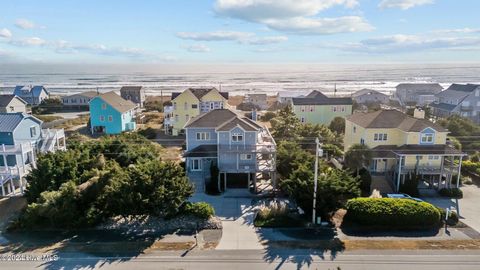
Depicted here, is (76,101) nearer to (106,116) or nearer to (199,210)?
(106,116)

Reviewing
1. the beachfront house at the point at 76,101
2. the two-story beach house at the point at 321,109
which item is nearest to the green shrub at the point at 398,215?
the two-story beach house at the point at 321,109

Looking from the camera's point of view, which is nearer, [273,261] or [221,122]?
[273,261]

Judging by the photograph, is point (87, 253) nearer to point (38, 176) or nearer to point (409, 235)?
point (38, 176)

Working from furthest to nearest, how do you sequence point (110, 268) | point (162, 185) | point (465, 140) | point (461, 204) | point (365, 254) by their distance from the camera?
point (465, 140), point (461, 204), point (162, 185), point (365, 254), point (110, 268)

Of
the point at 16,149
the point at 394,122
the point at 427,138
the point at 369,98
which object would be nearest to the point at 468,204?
the point at 427,138

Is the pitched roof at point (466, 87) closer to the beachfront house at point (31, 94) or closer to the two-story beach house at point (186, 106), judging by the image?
the two-story beach house at point (186, 106)

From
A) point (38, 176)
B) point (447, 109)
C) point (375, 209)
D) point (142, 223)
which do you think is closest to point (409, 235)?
point (375, 209)
